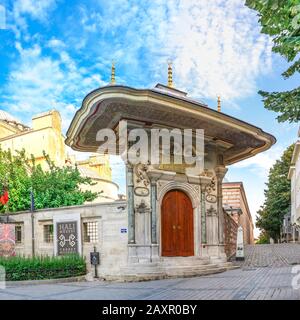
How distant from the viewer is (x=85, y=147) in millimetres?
17562

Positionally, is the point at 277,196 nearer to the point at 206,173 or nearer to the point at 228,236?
the point at 228,236

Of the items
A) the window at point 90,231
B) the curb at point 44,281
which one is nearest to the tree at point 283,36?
the window at point 90,231

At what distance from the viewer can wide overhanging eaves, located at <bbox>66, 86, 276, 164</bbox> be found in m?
12.3

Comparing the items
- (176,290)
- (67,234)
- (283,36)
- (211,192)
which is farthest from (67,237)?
(283,36)

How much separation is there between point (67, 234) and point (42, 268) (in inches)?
62.3

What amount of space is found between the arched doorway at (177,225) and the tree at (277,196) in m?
36.3

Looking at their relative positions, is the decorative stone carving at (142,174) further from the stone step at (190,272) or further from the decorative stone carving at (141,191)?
the stone step at (190,272)

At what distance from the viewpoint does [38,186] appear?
70.4 ft

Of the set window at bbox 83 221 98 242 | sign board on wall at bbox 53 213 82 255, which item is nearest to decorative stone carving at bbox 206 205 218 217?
window at bbox 83 221 98 242

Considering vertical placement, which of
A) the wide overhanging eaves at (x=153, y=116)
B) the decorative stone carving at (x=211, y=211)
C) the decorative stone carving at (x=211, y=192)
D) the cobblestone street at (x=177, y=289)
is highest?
the wide overhanging eaves at (x=153, y=116)

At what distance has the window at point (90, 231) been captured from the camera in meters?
14.0

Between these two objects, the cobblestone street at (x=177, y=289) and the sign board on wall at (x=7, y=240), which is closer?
the cobblestone street at (x=177, y=289)
